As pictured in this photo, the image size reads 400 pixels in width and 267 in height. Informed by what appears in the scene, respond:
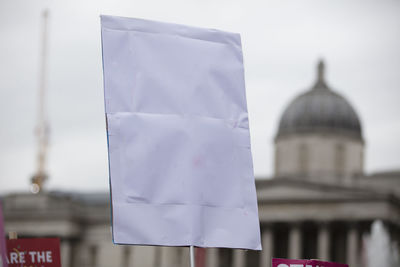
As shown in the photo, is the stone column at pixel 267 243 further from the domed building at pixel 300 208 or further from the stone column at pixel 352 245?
the stone column at pixel 352 245

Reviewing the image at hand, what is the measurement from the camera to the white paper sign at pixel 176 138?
10062 mm

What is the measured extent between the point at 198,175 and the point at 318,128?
94550 mm

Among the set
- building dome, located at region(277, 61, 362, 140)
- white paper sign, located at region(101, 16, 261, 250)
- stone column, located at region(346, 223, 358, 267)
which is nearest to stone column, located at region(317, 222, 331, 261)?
stone column, located at region(346, 223, 358, 267)

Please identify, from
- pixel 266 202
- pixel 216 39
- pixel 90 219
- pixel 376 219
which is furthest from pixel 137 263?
pixel 216 39

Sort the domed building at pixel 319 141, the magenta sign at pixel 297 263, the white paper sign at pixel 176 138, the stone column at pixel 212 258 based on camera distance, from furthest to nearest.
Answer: the domed building at pixel 319 141
the stone column at pixel 212 258
the magenta sign at pixel 297 263
the white paper sign at pixel 176 138

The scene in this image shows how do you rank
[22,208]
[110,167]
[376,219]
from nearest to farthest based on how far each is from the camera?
[110,167]
[376,219]
[22,208]

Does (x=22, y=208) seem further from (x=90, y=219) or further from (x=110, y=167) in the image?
(x=110, y=167)

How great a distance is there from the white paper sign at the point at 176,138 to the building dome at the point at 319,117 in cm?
9382

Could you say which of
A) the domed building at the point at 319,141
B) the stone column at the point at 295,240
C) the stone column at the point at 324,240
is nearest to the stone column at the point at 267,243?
the stone column at the point at 295,240

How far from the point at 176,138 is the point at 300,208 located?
85.3 metres

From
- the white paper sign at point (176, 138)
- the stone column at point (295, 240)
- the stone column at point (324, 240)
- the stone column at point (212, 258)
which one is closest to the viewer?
the white paper sign at point (176, 138)

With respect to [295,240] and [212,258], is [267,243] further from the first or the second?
[212,258]

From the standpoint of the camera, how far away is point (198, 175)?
10.4m

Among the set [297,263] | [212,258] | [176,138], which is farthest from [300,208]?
[176,138]
